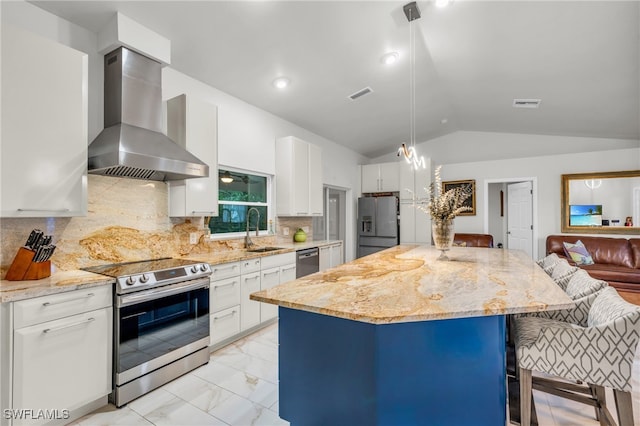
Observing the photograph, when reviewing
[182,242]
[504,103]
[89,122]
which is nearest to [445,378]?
[182,242]

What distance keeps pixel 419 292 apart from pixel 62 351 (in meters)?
2.11

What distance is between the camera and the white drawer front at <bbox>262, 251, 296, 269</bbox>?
345cm

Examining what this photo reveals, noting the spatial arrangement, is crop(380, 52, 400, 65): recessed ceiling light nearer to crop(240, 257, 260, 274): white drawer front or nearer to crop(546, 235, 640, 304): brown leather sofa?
crop(240, 257, 260, 274): white drawer front

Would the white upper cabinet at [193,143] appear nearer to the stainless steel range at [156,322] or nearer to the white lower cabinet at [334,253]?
the stainless steel range at [156,322]

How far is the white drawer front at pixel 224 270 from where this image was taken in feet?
9.29

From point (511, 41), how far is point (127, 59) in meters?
3.43

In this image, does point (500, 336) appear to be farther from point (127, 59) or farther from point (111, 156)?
point (127, 59)

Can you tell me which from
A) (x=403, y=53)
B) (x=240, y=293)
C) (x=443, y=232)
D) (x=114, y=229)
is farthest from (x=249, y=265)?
(x=403, y=53)

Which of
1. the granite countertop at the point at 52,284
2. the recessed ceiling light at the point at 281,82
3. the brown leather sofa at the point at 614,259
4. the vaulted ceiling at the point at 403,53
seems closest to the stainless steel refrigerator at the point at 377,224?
the vaulted ceiling at the point at 403,53

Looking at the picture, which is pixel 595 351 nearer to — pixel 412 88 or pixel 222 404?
pixel 222 404

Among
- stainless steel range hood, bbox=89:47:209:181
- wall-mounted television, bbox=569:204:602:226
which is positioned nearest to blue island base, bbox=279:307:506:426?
stainless steel range hood, bbox=89:47:209:181

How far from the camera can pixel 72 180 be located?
2.11m

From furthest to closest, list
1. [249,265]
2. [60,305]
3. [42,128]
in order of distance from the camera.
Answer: [249,265] → [42,128] → [60,305]

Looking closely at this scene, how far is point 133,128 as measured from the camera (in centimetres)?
245
